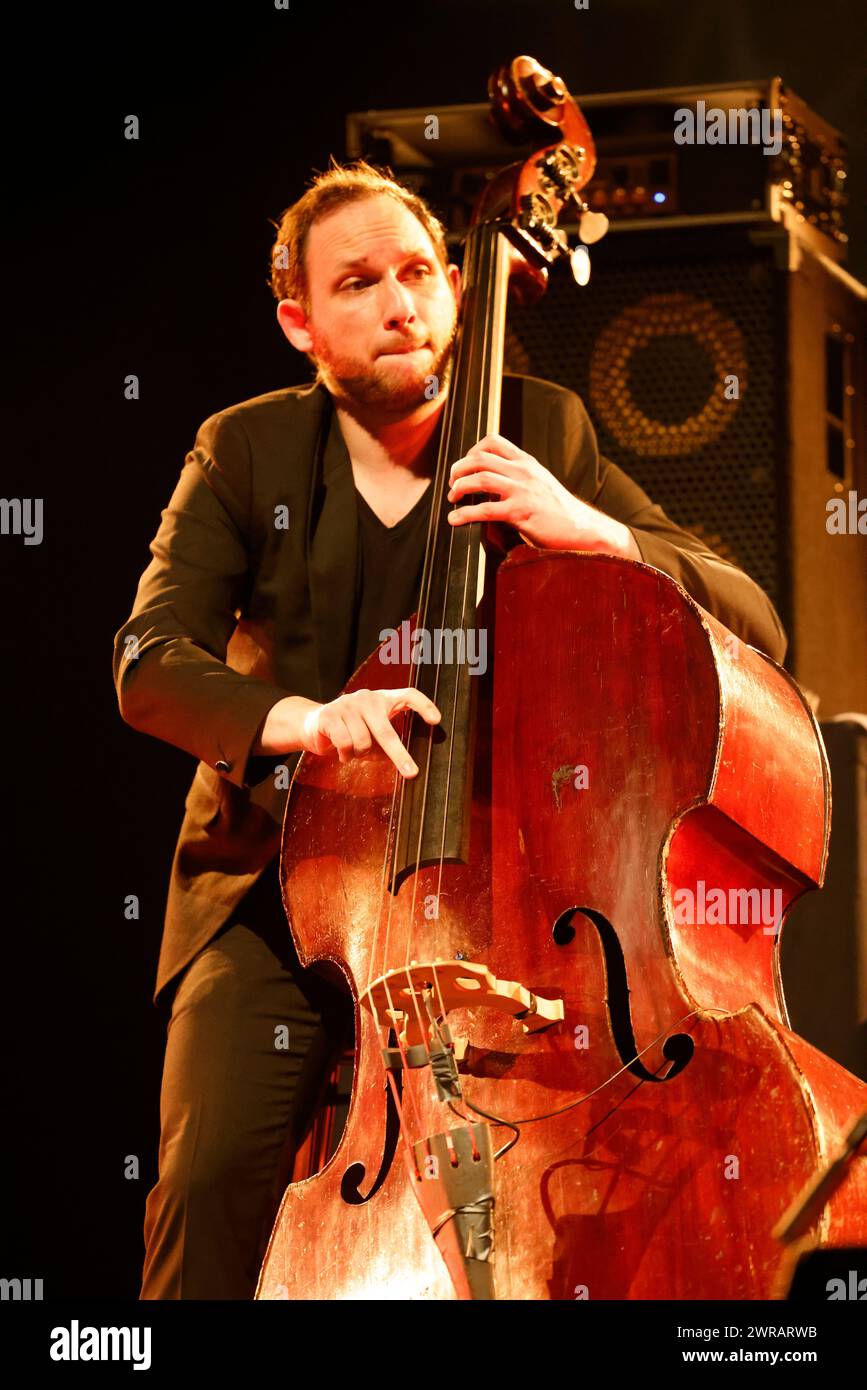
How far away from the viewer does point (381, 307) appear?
2.16 m

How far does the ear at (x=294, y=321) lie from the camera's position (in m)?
2.29

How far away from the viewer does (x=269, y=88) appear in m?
2.77

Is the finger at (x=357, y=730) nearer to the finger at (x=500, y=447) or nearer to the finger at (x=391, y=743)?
the finger at (x=391, y=743)

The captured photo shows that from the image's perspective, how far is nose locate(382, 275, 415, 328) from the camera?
7.02ft

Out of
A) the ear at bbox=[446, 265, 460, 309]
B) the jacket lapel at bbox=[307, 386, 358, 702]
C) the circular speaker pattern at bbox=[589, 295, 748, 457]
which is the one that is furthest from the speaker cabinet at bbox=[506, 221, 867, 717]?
the jacket lapel at bbox=[307, 386, 358, 702]

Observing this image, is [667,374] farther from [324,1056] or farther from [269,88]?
[324,1056]

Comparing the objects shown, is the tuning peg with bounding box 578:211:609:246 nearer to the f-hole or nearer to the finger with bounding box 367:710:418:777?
the finger with bounding box 367:710:418:777

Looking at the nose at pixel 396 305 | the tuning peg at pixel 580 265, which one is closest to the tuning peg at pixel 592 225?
the tuning peg at pixel 580 265

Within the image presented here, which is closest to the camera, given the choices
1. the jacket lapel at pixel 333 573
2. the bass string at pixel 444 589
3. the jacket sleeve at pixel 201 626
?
the bass string at pixel 444 589

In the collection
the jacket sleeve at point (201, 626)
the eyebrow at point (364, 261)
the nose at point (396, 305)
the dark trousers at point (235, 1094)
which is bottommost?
the dark trousers at point (235, 1094)

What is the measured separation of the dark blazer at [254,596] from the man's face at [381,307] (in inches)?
4.0

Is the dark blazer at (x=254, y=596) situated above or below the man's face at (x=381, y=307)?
below
